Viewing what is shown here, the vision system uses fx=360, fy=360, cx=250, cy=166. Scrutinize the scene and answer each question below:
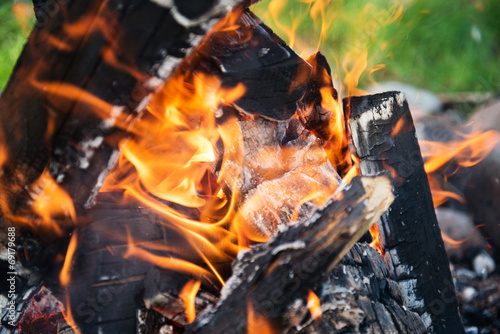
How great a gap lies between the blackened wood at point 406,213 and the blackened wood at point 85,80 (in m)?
1.07

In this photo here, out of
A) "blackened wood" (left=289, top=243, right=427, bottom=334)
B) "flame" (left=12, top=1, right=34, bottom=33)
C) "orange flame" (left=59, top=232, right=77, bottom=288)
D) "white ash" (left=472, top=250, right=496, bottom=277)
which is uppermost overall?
"flame" (left=12, top=1, right=34, bottom=33)

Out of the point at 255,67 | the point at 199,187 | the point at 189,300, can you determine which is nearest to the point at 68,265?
the point at 189,300

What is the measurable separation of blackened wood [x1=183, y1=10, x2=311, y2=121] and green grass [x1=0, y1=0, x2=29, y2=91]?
3.33m

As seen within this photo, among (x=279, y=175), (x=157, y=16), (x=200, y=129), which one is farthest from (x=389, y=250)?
(x=157, y=16)

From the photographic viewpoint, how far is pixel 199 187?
2166 millimetres

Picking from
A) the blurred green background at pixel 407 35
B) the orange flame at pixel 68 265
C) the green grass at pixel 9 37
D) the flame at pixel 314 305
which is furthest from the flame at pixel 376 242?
the green grass at pixel 9 37

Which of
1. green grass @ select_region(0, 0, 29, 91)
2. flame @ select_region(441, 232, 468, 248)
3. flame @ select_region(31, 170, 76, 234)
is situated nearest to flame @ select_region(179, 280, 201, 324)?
flame @ select_region(31, 170, 76, 234)

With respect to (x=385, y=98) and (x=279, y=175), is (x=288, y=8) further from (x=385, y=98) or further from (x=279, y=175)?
(x=279, y=175)

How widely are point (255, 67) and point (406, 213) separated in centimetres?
112

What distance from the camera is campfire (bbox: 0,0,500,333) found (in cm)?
125

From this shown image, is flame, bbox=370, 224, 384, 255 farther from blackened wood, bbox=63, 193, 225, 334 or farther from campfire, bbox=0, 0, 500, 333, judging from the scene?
blackened wood, bbox=63, 193, 225, 334

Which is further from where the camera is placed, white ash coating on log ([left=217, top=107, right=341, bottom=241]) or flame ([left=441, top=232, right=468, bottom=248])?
flame ([left=441, top=232, right=468, bottom=248])

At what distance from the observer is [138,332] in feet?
4.99

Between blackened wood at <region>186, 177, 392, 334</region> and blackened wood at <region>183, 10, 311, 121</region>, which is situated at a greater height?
blackened wood at <region>183, 10, 311, 121</region>
